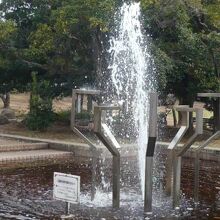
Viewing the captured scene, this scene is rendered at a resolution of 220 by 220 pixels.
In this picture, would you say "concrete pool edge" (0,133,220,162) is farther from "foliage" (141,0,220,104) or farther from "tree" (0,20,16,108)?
"tree" (0,20,16,108)

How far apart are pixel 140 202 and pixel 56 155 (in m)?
5.97

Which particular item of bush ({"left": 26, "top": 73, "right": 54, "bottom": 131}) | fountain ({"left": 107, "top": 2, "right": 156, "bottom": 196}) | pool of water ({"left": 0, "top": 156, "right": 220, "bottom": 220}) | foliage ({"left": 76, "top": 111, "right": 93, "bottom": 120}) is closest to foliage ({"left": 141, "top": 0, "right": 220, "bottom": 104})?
fountain ({"left": 107, "top": 2, "right": 156, "bottom": 196})

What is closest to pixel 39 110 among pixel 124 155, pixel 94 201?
pixel 124 155

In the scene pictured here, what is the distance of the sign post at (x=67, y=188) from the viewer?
794 cm

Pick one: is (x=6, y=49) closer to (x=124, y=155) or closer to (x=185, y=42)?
(x=185, y=42)

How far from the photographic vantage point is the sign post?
313 inches

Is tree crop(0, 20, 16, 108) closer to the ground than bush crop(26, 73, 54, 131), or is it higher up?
higher up

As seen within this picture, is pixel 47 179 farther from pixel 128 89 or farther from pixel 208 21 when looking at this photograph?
pixel 208 21

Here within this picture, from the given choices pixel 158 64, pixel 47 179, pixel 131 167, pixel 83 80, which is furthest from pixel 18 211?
pixel 83 80

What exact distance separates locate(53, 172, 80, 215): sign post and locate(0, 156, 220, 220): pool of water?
15.3 inches

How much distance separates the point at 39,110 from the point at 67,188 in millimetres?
11578

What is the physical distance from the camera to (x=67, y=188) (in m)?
8.08

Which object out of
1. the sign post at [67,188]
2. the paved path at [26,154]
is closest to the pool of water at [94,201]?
the sign post at [67,188]

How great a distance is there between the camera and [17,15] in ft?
72.4
